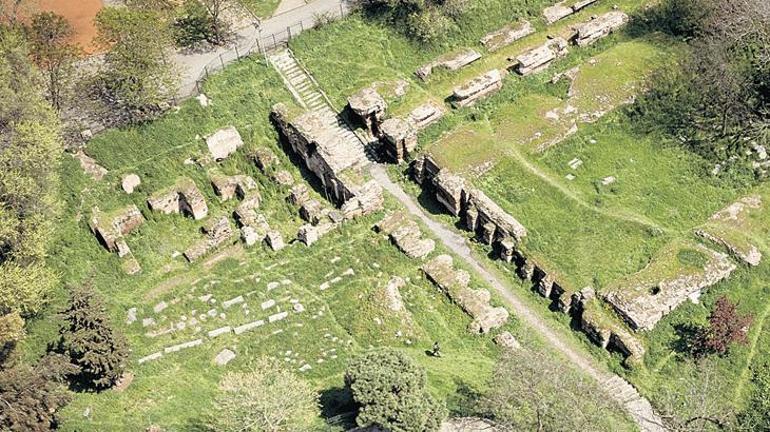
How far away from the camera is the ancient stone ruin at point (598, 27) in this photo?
181 ft

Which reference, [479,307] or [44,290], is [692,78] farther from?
[44,290]

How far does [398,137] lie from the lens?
48438mm

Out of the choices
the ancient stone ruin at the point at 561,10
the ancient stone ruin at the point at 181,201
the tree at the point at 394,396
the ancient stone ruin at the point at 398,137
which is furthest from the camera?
the ancient stone ruin at the point at 561,10

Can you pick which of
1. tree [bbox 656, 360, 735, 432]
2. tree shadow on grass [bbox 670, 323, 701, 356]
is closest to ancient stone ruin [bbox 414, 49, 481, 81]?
tree shadow on grass [bbox 670, 323, 701, 356]

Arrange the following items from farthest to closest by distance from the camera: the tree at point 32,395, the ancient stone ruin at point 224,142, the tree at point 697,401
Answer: the ancient stone ruin at point 224,142, the tree at point 697,401, the tree at point 32,395

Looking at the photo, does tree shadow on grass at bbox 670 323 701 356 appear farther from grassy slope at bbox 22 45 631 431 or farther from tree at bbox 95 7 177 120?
tree at bbox 95 7 177 120

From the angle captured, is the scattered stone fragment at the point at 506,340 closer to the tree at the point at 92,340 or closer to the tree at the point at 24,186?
the tree at the point at 92,340

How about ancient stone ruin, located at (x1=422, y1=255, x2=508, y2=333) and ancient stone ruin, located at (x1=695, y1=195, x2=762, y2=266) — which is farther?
ancient stone ruin, located at (x1=695, y1=195, x2=762, y2=266)

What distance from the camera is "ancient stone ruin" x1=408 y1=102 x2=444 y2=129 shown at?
50.4 metres

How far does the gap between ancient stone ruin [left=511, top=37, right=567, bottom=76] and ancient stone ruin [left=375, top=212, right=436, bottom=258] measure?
1464 cm

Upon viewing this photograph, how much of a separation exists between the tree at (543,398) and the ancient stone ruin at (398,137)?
18.2 metres

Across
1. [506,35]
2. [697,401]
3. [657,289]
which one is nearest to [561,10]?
[506,35]

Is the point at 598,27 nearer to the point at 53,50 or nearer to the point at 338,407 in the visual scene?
the point at 338,407

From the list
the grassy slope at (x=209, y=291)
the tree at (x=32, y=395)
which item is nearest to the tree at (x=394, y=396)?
the grassy slope at (x=209, y=291)
